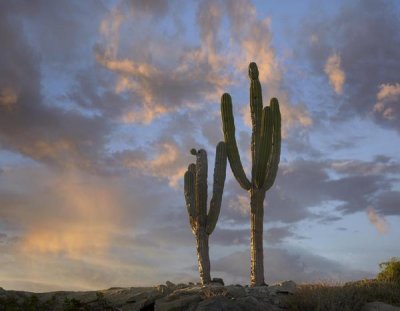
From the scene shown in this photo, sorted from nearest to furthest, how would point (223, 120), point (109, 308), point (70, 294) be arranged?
point (109, 308) → point (70, 294) → point (223, 120)

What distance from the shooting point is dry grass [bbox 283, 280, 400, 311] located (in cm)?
1426

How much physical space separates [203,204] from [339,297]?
833 centimetres

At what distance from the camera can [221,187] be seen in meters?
22.0

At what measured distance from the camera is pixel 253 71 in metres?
23.0

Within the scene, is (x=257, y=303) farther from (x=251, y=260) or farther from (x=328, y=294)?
(x=251, y=260)

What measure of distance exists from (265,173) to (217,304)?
8.65 metres

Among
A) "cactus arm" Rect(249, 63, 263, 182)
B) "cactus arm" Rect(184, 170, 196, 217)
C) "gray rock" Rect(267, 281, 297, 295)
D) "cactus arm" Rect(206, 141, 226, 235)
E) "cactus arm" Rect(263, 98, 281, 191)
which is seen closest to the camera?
"gray rock" Rect(267, 281, 297, 295)

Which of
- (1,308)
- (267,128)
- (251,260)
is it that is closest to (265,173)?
(267,128)

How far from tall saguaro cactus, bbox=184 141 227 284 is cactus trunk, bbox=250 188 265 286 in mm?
1339

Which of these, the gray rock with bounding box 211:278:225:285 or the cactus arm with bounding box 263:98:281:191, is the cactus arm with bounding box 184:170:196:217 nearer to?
the gray rock with bounding box 211:278:225:285

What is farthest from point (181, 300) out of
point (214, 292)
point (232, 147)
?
point (232, 147)

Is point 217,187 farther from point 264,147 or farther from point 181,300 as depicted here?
point 181,300

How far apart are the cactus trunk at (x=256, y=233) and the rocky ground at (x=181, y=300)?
323 centimetres

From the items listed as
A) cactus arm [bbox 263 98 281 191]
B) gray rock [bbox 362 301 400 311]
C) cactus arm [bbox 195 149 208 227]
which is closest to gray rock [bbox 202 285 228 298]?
gray rock [bbox 362 301 400 311]
